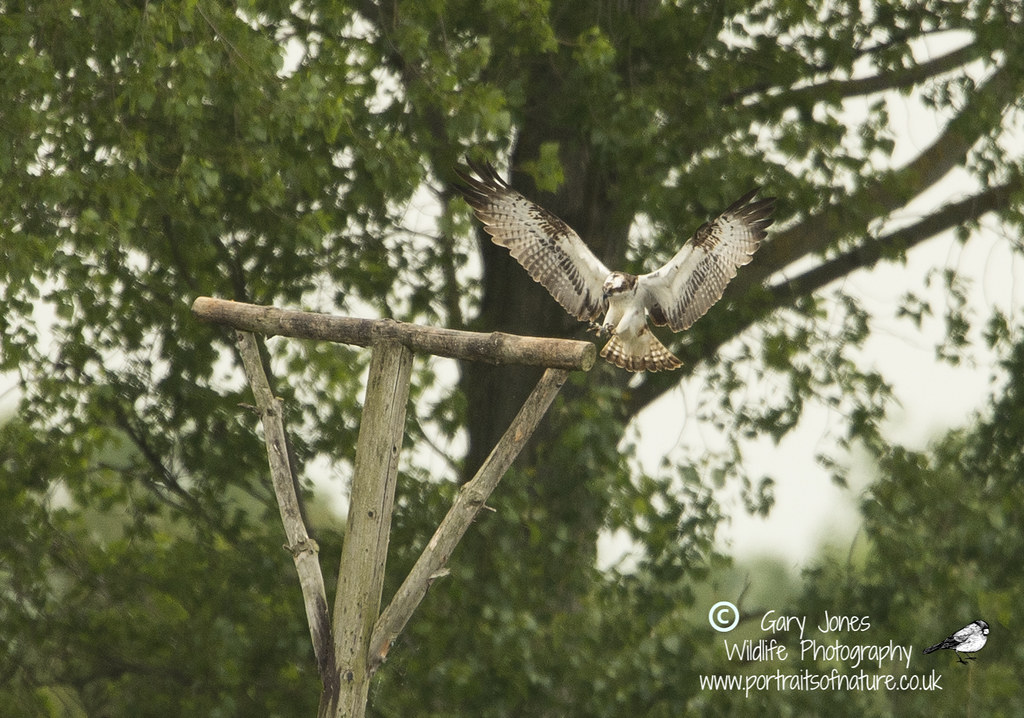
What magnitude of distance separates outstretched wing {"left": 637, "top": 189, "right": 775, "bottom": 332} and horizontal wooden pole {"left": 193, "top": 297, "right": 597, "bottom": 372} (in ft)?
3.87

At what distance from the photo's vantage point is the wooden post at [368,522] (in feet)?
12.5

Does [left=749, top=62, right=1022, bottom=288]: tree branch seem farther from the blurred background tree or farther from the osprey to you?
the osprey

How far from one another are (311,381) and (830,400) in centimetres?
297

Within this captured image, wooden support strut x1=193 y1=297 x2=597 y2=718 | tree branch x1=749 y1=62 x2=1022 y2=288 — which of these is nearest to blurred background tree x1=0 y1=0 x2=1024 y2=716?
tree branch x1=749 y1=62 x2=1022 y2=288

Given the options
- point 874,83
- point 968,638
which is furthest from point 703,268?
point 874,83

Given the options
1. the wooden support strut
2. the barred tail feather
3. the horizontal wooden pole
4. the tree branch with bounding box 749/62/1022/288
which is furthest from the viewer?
the tree branch with bounding box 749/62/1022/288

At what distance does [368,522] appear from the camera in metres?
3.85

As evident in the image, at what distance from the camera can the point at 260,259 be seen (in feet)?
20.7

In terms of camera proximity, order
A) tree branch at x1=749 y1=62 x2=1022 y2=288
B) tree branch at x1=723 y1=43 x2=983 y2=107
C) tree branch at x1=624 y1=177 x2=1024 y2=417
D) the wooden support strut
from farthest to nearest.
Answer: tree branch at x1=624 y1=177 x2=1024 y2=417 → tree branch at x1=723 y1=43 x2=983 y2=107 → tree branch at x1=749 y1=62 x2=1022 y2=288 → the wooden support strut

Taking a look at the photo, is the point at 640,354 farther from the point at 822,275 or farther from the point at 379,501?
the point at 822,275

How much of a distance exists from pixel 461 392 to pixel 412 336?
8.67 feet

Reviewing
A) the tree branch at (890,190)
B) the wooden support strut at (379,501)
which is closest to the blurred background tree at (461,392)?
the tree branch at (890,190)

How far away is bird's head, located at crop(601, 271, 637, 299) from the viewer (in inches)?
190

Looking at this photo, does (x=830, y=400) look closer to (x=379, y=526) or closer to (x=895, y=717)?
(x=895, y=717)
